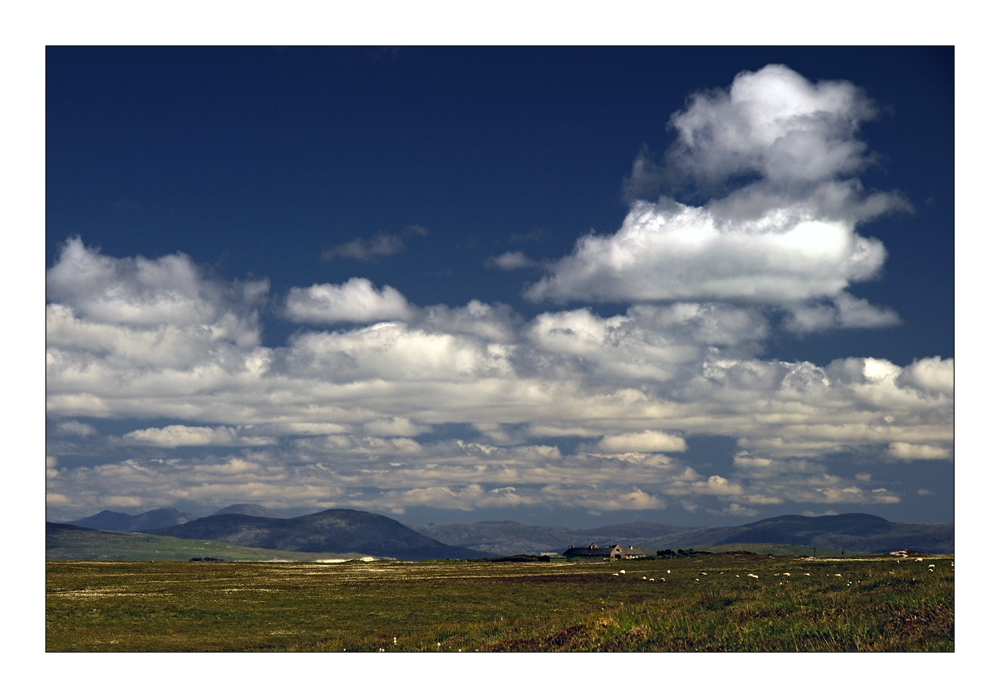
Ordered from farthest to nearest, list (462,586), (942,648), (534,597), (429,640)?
(462,586) → (534,597) → (429,640) → (942,648)

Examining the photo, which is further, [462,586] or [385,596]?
[462,586]

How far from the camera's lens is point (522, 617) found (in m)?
55.8

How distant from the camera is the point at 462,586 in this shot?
89250 millimetres

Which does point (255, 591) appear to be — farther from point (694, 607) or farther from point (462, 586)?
point (694, 607)

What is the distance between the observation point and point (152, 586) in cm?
9031

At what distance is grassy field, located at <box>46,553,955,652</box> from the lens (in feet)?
100.0

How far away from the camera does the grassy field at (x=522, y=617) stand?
30.5m

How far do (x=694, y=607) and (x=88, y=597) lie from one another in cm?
5698

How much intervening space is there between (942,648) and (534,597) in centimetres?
5087

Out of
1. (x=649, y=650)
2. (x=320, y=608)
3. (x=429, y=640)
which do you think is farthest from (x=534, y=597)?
(x=649, y=650)
